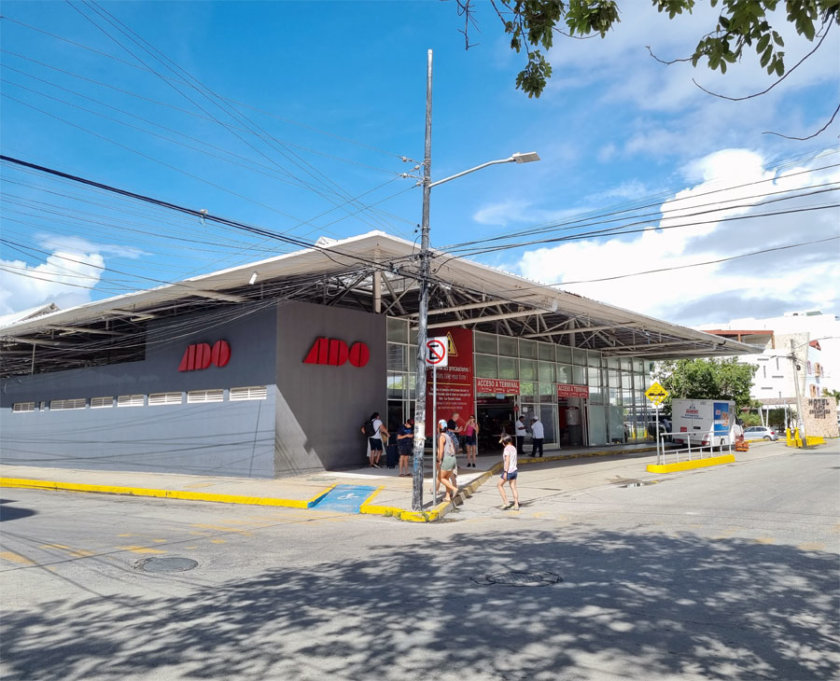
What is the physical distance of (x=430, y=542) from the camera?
31.2 ft

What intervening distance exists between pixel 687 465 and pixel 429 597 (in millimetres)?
18682

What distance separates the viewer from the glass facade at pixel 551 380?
2308 cm

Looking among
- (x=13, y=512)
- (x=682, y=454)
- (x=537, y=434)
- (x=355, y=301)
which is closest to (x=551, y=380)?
(x=682, y=454)

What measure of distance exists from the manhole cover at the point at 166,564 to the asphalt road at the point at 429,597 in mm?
Answer: 55

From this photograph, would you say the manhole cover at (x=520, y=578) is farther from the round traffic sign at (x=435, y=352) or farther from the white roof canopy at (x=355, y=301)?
the white roof canopy at (x=355, y=301)

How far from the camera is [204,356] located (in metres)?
20.4

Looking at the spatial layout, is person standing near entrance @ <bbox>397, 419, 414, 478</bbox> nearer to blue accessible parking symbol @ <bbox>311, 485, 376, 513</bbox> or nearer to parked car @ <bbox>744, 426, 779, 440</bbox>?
blue accessible parking symbol @ <bbox>311, 485, 376, 513</bbox>

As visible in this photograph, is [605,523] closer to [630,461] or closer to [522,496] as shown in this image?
[522,496]

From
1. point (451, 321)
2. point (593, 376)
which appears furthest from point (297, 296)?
point (593, 376)

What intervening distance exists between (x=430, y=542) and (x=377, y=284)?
12007 millimetres

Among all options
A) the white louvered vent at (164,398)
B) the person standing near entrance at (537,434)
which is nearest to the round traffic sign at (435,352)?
the white louvered vent at (164,398)

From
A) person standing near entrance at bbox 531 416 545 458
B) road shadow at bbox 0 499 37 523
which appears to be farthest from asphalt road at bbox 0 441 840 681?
person standing near entrance at bbox 531 416 545 458

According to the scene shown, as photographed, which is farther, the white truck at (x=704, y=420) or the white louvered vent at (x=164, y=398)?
the white truck at (x=704, y=420)

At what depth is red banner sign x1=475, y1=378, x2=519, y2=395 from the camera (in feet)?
87.0
